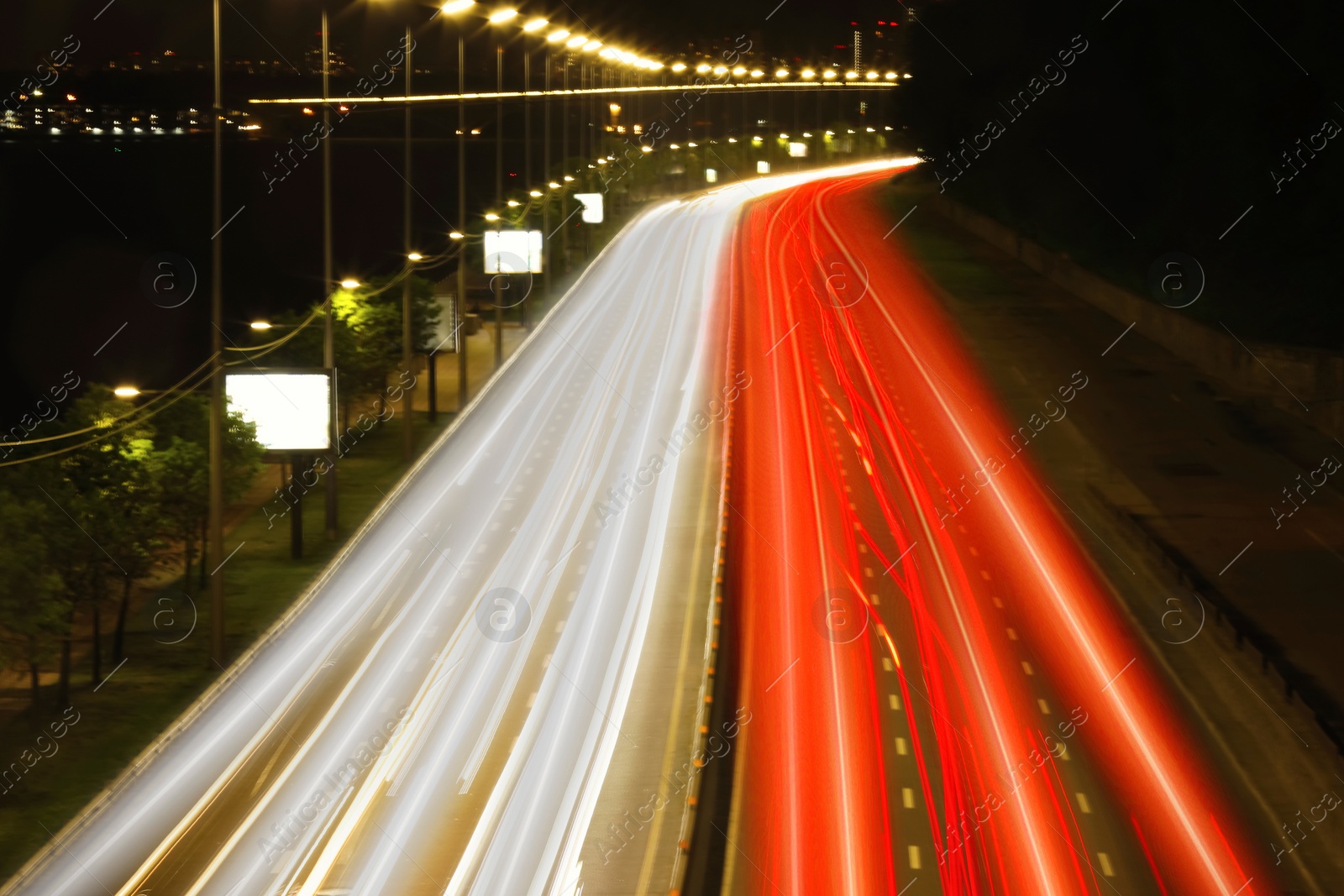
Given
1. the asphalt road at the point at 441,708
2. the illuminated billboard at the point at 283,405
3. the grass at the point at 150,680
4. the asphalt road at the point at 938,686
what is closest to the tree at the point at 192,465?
the illuminated billboard at the point at 283,405

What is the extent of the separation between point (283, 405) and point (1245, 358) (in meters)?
23.8

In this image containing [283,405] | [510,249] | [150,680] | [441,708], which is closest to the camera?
[441,708]

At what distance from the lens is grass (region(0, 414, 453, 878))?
53.8 feet

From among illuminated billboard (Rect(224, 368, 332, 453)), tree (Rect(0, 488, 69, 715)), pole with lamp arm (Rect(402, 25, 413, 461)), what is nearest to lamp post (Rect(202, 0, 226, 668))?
tree (Rect(0, 488, 69, 715))

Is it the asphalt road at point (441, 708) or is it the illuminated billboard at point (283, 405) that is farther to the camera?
the illuminated billboard at point (283, 405)

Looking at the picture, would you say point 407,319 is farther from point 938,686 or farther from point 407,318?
point 938,686

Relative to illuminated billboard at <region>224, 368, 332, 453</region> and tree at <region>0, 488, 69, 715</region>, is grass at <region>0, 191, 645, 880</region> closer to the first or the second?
tree at <region>0, 488, 69, 715</region>

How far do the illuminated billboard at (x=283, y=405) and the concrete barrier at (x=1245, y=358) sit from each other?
21.8 metres

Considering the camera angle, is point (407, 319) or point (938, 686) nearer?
point (938, 686)

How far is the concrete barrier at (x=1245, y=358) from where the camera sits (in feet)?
113

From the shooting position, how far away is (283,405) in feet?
84.5

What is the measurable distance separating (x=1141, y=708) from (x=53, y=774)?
12.9 m

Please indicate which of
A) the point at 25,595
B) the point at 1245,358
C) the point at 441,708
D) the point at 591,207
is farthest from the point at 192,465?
the point at 591,207

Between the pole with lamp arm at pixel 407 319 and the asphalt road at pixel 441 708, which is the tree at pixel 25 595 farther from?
the pole with lamp arm at pixel 407 319
